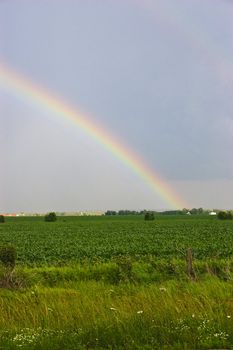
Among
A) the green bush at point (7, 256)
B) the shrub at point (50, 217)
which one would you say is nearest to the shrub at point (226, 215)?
the shrub at point (50, 217)

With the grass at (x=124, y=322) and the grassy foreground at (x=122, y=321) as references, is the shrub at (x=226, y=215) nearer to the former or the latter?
the grassy foreground at (x=122, y=321)

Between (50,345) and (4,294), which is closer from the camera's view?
(50,345)

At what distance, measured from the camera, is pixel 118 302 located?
8.86 m

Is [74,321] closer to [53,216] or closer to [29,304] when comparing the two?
[29,304]

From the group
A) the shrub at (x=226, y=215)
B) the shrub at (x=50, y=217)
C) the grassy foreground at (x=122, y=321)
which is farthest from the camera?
the shrub at (x=50, y=217)

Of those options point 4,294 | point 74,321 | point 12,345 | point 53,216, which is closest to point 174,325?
point 74,321

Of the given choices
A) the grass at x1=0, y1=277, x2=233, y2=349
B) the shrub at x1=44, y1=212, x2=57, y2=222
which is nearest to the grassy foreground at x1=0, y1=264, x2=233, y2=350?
Result: the grass at x1=0, y1=277, x2=233, y2=349

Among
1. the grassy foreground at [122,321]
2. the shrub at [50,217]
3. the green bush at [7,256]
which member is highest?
the shrub at [50,217]

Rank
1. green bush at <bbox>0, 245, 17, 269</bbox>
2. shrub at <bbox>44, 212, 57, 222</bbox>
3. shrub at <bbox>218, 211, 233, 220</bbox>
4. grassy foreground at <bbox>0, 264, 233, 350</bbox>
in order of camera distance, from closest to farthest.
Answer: grassy foreground at <bbox>0, 264, 233, 350</bbox> < green bush at <bbox>0, 245, 17, 269</bbox> < shrub at <bbox>218, 211, 233, 220</bbox> < shrub at <bbox>44, 212, 57, 222</bbox>

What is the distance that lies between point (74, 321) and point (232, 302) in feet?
9.51

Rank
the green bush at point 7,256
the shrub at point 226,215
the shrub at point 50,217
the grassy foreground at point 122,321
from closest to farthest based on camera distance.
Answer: the grassy foreground at point 122,321 → the green bush at point 7,256 → the shrub at point 226,215 → the shrub at point 50,217

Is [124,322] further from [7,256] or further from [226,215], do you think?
[226,215]

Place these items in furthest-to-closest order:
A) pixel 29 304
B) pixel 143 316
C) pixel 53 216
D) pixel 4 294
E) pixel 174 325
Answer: pixel 53 216 → pixel 4 294 → pixel 29 304 → pixel 143 316 → pixel 174 325

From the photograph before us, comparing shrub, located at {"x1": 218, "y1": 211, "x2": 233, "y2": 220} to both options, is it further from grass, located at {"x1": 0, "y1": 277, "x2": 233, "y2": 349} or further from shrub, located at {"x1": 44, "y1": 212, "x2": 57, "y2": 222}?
grass, located at {"x1": 0, "y1": 277, "x2": 233, "y2": 349}
